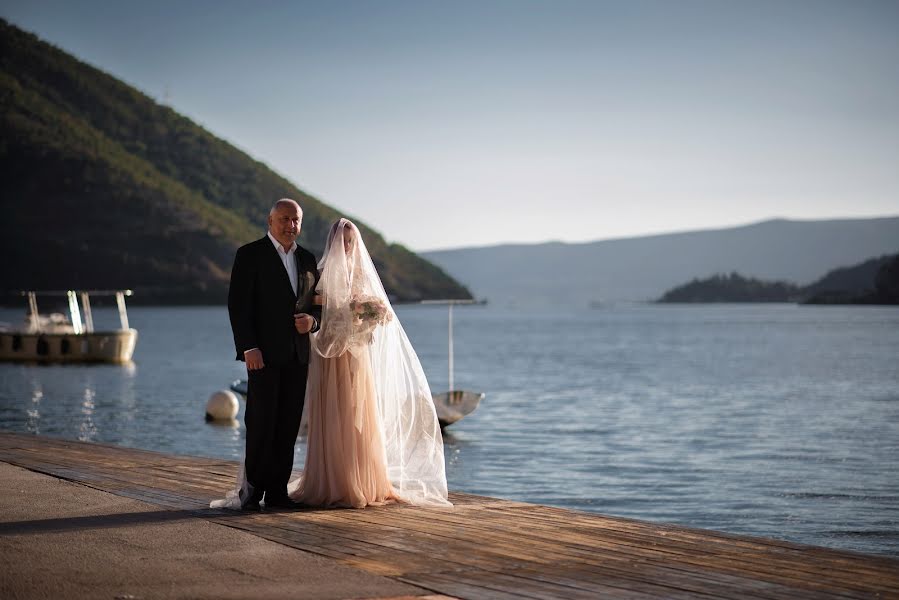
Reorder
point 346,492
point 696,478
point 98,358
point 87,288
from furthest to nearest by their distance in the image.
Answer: point 87,288
point 98,358
point 696,478
point 346,492

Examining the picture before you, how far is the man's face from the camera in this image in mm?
7426

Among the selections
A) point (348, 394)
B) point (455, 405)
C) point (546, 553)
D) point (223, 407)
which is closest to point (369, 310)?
point (348, 394)

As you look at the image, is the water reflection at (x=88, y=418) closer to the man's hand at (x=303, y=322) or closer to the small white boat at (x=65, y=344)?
the small white boat at (x=65, y=344)

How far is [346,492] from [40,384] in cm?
4555

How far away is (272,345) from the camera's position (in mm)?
7531

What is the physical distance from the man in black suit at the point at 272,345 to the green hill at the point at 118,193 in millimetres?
132889

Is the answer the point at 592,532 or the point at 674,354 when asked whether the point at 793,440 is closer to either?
the point at 592,532

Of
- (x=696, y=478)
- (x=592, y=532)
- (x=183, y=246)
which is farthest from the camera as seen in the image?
(x=183, y=246)

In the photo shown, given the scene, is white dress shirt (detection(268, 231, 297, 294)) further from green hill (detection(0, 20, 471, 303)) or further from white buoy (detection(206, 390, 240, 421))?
green hill (detection(0, 20, 471, 303))

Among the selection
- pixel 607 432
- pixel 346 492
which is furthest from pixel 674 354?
pixel 346 492

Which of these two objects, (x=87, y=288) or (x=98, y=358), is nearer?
(x=98, y=358)

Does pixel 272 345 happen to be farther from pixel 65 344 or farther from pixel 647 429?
pixel 65 344

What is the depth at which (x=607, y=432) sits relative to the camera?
28969 millimetres

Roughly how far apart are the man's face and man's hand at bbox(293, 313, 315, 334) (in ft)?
1.62
